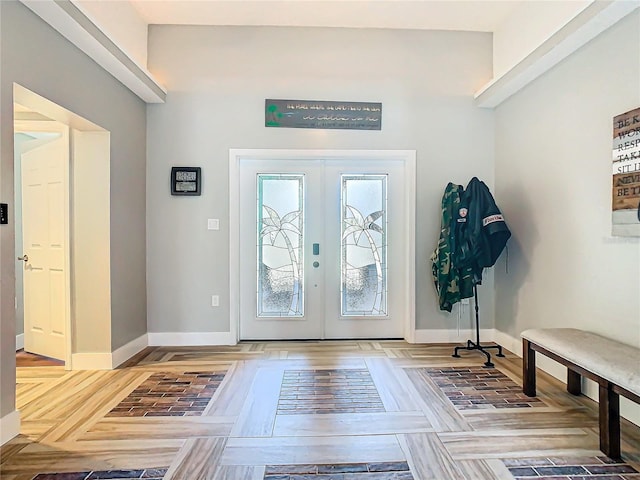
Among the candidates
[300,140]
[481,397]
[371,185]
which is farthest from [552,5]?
[481,397]

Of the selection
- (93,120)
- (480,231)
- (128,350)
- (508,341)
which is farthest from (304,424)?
(93,120)

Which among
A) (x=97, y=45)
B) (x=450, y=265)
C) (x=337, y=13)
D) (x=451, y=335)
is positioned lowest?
(x=451, y=335)

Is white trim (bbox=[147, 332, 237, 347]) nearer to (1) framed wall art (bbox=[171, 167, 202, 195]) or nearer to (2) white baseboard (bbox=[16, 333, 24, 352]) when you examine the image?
(2) white baseboard (bbox=[16, 333, 24, 352])

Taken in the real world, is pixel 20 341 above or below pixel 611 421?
below

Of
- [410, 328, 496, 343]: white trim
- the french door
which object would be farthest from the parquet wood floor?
the french door

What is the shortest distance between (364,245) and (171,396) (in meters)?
2.37

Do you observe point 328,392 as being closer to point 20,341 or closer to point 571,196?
point 571,196

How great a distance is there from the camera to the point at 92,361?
3.31 metres

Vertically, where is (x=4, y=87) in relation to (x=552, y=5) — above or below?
below

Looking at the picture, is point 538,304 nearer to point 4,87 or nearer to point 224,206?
point 224,206

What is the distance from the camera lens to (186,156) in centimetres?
399

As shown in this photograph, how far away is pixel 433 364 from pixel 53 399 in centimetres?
302

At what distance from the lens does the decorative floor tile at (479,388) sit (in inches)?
104

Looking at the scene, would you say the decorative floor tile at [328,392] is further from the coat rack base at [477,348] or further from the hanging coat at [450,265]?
the hanging coat at [450,265]
